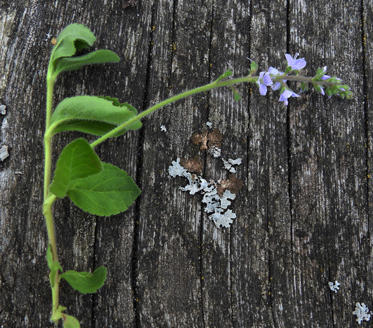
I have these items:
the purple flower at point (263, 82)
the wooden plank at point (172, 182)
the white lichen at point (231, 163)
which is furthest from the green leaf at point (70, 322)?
the purple flower at point (263, 82)

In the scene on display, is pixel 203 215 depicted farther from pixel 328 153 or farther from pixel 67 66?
pixel 67 66

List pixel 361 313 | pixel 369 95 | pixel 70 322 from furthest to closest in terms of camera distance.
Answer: pixel 369 95 < pixel 361 313 < pixel 70 322

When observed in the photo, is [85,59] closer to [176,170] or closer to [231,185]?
[176,170]

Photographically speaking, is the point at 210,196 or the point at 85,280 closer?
the point at 85,280

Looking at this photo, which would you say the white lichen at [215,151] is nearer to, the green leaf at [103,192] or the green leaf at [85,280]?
the green leaf at [103,192]

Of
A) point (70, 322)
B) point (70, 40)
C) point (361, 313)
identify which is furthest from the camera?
point (361, 313)

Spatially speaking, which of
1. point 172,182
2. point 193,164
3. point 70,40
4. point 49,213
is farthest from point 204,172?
point 70,40

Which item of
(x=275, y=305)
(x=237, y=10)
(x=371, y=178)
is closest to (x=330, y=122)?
(x=371, y=178)
